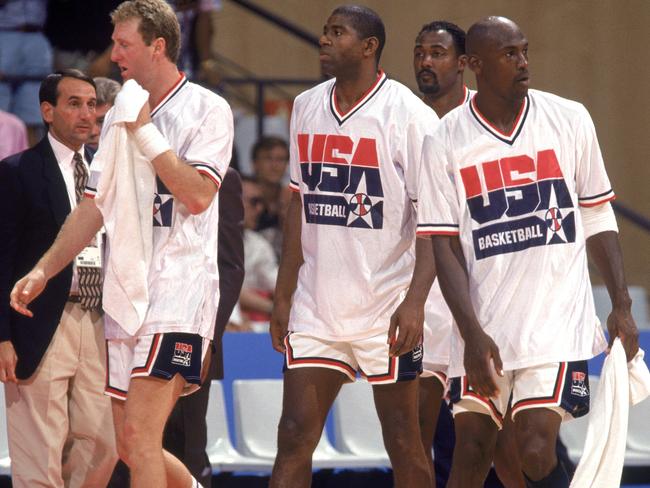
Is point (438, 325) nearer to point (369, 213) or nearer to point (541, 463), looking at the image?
point (369, 213)

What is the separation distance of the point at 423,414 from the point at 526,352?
45.9 inches

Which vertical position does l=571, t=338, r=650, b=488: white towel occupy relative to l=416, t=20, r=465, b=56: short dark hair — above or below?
below

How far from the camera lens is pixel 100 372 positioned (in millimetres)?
5906

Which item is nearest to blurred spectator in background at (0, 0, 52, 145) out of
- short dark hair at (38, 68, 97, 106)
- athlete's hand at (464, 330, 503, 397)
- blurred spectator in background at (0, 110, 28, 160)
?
blurred spectator in background at (0, 110, 28, 160)

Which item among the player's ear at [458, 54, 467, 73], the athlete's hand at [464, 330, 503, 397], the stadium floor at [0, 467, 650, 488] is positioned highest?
the player's ear at [458, 54, 467, 73]

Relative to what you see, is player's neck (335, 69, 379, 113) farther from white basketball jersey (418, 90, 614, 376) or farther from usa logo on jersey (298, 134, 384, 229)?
white basketball jersey (418, 90, 614, 376)

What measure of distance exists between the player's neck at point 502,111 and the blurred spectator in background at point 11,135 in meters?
4.11

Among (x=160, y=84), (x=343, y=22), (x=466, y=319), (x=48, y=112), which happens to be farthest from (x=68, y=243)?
(x=466, y=319)

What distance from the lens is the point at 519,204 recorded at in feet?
15.5

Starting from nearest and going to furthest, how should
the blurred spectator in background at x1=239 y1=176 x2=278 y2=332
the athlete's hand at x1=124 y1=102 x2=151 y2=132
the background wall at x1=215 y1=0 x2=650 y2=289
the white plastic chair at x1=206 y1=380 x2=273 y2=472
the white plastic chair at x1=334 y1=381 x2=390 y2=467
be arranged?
the athlete's hand at x1=124 y1=102 x2=151 y2=132
the white plastic chair at x1=206 y1=380 x2=273 y2=472
the white plastic chair at x1=334 y1=381 x2=390 y2=467
the blurred spectator in background at x1=239 y1=176 x2=278 y2=332
the background wall at x1=215 y1=0 x2=650 y2=289

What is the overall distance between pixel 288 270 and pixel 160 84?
873 mm

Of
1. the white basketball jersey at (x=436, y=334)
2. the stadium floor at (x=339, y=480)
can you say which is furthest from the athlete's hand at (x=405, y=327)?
the stadium floor at (x=339, y=480)

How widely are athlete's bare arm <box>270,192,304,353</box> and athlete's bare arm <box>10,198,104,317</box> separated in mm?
727

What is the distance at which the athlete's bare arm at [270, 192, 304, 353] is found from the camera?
5371mm
